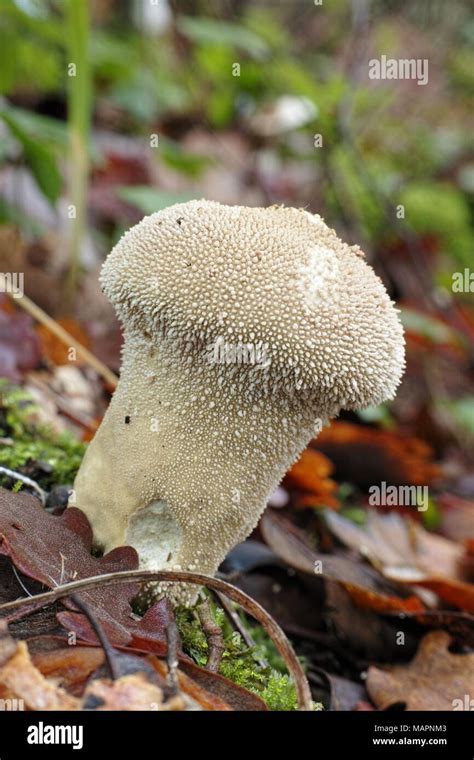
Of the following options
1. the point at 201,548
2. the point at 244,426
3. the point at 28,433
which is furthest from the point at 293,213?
the point at 28,433

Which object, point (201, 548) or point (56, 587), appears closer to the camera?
point (56, 587)

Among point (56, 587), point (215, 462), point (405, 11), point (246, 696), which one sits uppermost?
point (405, 11)

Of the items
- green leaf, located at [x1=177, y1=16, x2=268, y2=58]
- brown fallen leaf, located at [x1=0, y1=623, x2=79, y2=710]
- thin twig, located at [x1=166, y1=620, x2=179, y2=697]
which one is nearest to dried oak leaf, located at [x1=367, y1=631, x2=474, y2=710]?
thin twig, located at [x1=166, y1=620, x2=179, y2=697]

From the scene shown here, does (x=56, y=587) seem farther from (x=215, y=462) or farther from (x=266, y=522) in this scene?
(x=266, y=522)

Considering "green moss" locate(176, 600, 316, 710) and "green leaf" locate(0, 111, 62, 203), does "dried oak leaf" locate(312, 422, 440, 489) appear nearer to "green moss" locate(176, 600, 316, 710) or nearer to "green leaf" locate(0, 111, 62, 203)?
"green leaf" locate(0, 111, 62, 203)

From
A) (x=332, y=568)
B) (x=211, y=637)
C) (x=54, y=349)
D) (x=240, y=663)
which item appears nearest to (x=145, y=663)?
(x=211, y=637)
